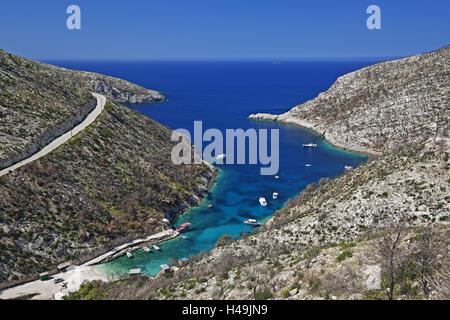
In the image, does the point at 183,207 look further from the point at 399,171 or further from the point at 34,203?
the point at 399,171

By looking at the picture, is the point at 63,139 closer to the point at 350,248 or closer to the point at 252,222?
the point at 252,222

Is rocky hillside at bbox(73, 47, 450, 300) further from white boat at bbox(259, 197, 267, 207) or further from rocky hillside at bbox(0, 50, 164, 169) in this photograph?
rocky hillside at bbox(0, 50, 164, 169)

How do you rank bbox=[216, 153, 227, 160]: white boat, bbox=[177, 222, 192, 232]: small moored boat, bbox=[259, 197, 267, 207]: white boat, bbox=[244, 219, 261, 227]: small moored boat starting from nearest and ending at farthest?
1. bbox=[177, 222, 192, 232]: small moored boat
2. bbox=[244, 219, 261, 227]: small moored boat
3. bbox=[259, 197, 267, 207]: white boat
4. bbox=[216, 153, 227, 160]: white boat

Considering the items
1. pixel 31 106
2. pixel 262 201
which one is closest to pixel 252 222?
pixel 262 201

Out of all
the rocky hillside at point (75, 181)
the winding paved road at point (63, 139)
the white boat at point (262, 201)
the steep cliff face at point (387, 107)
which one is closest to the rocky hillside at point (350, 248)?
the white boat at point (262, 201)

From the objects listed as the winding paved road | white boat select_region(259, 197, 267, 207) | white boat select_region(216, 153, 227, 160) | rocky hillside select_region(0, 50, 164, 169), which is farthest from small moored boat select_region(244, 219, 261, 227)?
rocky hillside select_region(0, 50, 164, 169)

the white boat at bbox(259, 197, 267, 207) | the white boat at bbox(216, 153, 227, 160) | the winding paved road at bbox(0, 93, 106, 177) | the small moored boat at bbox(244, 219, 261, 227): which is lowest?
the small moored boat at bbox(244, 219, 261, 227)
